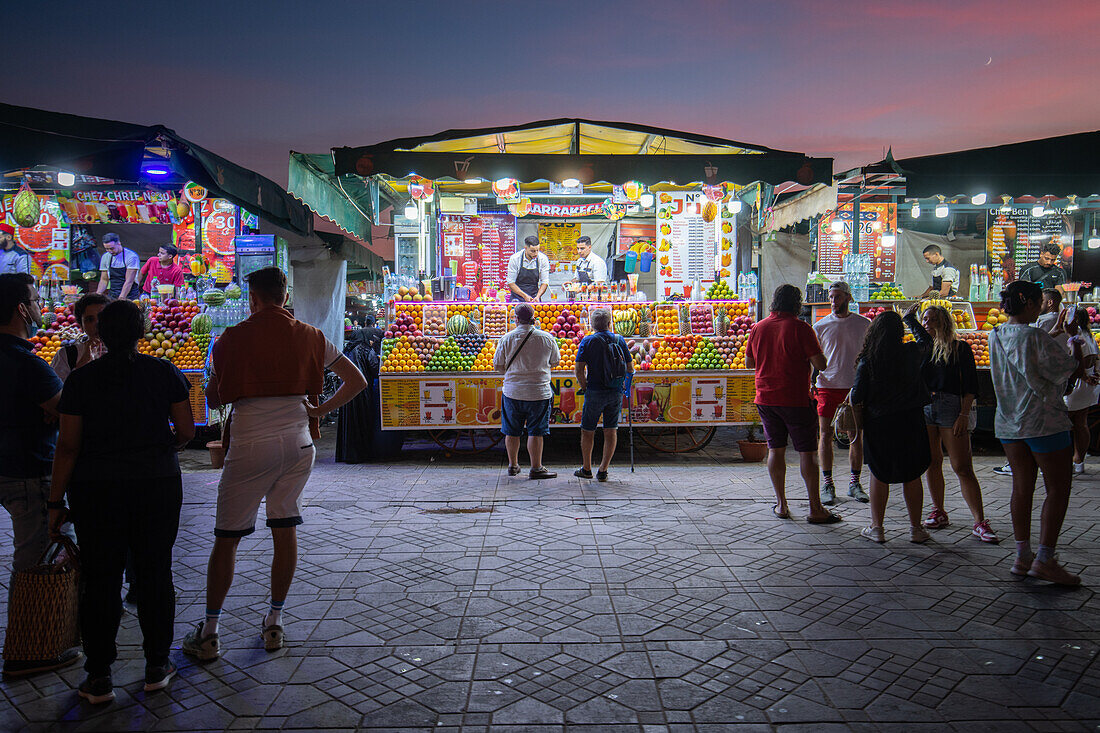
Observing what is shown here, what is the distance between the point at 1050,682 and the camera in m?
3.21

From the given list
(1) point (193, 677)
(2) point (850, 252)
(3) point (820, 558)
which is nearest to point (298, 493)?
(1) point (193, 677)

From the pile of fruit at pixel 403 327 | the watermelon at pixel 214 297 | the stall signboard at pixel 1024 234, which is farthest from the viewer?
the stall signboard at pixel 1024 234

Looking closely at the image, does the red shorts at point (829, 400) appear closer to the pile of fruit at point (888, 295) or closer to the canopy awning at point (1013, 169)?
the canopy awning at point (1013, 169)

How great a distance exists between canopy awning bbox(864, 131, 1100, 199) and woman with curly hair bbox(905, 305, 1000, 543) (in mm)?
3944

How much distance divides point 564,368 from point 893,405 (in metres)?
4.65

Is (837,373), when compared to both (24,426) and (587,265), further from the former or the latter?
(587,265)

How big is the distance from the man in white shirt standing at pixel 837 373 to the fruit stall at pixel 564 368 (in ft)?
7.84

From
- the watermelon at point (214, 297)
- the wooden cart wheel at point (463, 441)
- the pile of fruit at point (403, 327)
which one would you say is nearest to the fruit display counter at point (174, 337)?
the watermelon at point (214, 297)

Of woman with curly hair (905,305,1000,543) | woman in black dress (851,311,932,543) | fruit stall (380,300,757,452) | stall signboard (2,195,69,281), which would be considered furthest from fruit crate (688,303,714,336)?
stall signboard (2,195,69,281)

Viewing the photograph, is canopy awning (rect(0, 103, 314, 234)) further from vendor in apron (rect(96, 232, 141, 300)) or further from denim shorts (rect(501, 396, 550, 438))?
vendor in apron (rect(96, 232, 141, 300))

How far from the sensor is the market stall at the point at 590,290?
9227mm

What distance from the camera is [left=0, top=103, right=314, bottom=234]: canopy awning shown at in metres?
6.36

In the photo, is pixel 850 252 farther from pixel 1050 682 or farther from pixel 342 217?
pixel 1050 682

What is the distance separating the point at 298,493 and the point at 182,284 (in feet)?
34.5
